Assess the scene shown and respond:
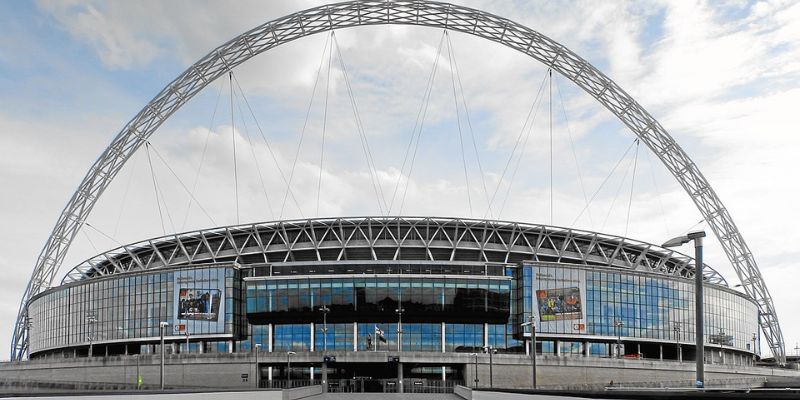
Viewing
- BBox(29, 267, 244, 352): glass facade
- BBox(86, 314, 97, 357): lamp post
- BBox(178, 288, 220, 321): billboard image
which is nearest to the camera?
BBox(178, 288, 220, 321): billboard image

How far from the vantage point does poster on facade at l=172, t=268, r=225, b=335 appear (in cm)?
10469

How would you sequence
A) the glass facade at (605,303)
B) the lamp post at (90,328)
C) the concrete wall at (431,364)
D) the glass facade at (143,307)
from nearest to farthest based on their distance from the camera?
the concrete wall at (431,364)
the glass facade at (605,303)
the glass facade at (143,307)
the lamp post at (90,328)

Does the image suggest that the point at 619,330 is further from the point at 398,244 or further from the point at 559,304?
the point at 398,244

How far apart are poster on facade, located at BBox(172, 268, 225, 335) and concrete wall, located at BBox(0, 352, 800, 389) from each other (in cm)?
1369

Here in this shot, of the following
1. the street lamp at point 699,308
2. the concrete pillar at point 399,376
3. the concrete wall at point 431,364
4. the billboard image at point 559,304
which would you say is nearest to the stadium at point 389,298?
the billboard image at point 559,304

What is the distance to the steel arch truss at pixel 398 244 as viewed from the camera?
11362 cm

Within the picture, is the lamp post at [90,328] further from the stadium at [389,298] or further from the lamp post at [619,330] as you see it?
the lamp post at [619,330]

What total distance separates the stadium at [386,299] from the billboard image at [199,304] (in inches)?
7.0

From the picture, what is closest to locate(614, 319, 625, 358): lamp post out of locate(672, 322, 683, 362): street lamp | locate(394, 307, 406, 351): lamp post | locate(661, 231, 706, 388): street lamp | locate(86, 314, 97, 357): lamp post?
locate(672, 322, 683, 362): street lamp

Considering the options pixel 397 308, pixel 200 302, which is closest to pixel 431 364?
pixel 397 308

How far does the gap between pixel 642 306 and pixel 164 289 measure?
209 ft

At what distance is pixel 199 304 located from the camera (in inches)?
4156

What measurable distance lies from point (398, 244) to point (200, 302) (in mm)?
27213

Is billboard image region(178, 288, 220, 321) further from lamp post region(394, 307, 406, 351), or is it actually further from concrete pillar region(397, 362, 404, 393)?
concrete pillar region(397, 362, 404, 393)
